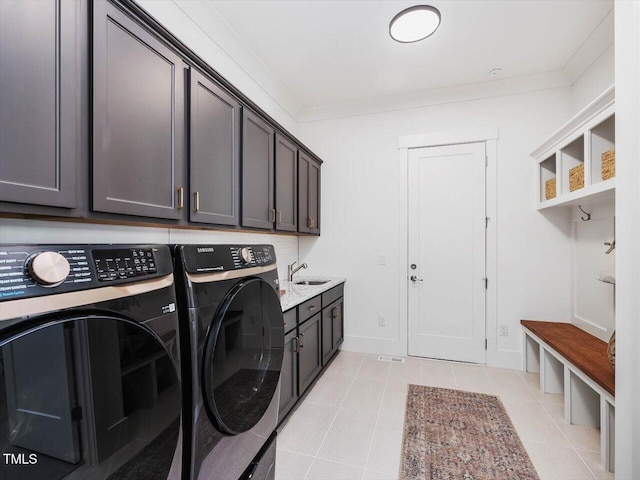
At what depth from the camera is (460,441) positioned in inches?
76.9

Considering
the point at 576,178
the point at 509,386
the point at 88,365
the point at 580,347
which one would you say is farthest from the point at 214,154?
the point at 509,386

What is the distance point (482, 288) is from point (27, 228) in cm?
346

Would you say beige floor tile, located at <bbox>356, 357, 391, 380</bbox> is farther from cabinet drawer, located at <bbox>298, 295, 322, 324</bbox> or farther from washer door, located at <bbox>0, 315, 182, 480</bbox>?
washer door, located at <bbox>0, 315, 182, 480</bbox>

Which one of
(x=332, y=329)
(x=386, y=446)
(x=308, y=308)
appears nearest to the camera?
(x=386, y=446)

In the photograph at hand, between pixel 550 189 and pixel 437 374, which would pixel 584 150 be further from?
pixel 437 374

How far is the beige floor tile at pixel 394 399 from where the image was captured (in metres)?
2.29

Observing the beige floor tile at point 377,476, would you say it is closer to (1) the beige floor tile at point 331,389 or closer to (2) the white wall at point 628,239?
(1) the beige floor tile at point 331,389

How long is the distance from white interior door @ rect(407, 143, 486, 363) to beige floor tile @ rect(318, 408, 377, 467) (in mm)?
1381

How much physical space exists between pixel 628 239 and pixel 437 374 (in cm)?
206

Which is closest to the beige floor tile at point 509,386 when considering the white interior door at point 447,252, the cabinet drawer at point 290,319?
the white interior door at point 447,252

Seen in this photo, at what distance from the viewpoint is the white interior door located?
Result: 320cm

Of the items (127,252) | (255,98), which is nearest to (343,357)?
(255,98)

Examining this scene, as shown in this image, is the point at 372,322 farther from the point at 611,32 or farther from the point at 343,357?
the point at 611,32

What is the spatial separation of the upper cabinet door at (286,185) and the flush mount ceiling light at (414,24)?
46.5 inches
